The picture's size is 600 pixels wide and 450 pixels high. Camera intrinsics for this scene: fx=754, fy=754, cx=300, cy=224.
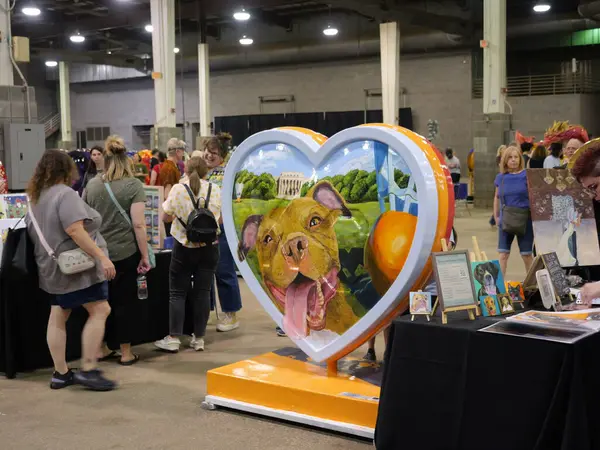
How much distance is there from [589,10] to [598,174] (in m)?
15.1

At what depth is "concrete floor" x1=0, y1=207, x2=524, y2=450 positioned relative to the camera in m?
3.41

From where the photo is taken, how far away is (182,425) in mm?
3648

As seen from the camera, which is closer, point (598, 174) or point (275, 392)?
point (598, 174)

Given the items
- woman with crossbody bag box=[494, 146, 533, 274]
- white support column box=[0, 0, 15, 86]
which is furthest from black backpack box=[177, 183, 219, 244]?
white support column box=[0, 0, 15, 86]

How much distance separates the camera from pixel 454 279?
284 cm

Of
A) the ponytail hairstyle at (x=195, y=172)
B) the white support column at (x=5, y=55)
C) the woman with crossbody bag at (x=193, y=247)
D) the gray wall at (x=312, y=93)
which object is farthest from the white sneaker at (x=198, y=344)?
the gray wall at (x=312, y=93)

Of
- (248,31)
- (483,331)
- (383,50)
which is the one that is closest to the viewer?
(483,331)

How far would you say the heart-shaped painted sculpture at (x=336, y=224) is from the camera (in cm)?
324

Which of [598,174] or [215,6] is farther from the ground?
[215,6]

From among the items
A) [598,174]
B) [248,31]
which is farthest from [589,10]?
[598,174]

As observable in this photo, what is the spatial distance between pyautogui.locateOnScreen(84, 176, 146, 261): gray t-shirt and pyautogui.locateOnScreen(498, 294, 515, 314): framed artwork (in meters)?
2.44

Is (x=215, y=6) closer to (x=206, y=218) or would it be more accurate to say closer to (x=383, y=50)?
(x=383, y=50)

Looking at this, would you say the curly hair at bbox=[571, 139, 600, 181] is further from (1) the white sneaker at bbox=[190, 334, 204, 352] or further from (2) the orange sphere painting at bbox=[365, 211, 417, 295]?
(1) the white sneaker at bbox=[190, 334, 204, 352]

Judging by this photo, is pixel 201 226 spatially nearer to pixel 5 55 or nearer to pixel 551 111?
pixel 5 55
